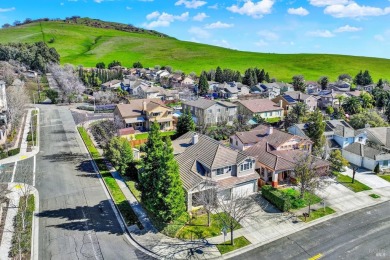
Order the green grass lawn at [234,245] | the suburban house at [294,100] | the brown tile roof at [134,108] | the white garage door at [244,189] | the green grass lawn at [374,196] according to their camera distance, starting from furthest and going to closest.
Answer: the suburban house at [294,100]
the brown tile roof at [134,108]
the green grass lawn at [374,196]
the white garage door at [244,189]
the green grass lawn at [234,245]

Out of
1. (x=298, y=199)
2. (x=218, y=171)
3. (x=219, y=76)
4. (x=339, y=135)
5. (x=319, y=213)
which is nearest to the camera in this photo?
(x=319, y=213)

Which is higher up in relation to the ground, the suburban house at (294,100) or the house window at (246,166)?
the suburban house at (294,100)

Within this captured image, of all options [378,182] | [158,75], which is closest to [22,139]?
[378,182]

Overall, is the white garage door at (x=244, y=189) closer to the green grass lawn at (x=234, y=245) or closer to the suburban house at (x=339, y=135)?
the green grass lawn at (x=234, y=245)

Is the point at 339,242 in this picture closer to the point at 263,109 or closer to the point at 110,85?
the point at 263,109

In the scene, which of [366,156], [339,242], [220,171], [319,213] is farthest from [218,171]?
[366,156]

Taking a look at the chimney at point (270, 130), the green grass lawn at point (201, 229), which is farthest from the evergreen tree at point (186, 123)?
the green grass lawn at point (201, 229)
